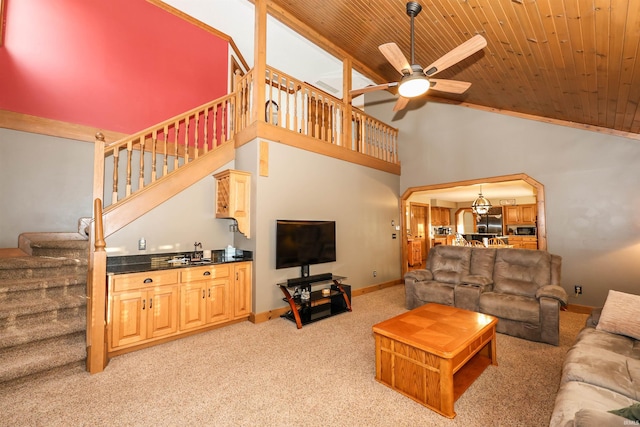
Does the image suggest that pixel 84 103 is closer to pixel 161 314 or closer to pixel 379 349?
pixel 161 314

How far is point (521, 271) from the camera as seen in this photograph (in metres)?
3.89

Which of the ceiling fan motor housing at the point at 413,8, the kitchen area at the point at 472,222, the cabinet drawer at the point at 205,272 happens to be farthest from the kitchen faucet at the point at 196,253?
the kitchen area at the point at 472,222

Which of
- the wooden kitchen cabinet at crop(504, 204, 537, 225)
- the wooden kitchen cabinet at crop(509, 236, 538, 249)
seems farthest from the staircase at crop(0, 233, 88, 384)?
the wooden kitchen cabinet at crop(504, 204, 537, 225)

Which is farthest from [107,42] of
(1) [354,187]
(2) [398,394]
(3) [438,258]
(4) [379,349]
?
(3) [438,258]

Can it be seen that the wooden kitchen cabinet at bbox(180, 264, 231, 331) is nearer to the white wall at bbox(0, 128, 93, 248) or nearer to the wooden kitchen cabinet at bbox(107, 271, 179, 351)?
the wooden kitchen cabinet at bbox(107, 271, 179, 351)

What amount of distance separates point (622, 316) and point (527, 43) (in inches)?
102

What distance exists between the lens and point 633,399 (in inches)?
58.0

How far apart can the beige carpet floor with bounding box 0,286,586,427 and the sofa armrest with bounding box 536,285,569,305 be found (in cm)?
51

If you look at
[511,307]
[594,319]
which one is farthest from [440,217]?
[594,319]

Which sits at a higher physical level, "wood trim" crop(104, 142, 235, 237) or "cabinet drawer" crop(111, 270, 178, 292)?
"wood trim" crop(104, 142, 235, 237)

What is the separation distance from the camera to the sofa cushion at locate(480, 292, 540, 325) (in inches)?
128

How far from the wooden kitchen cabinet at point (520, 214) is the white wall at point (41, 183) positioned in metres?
12.2

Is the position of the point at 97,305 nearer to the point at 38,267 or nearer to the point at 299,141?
Result: the point at 38,267

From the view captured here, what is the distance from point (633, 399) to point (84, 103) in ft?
20.8
